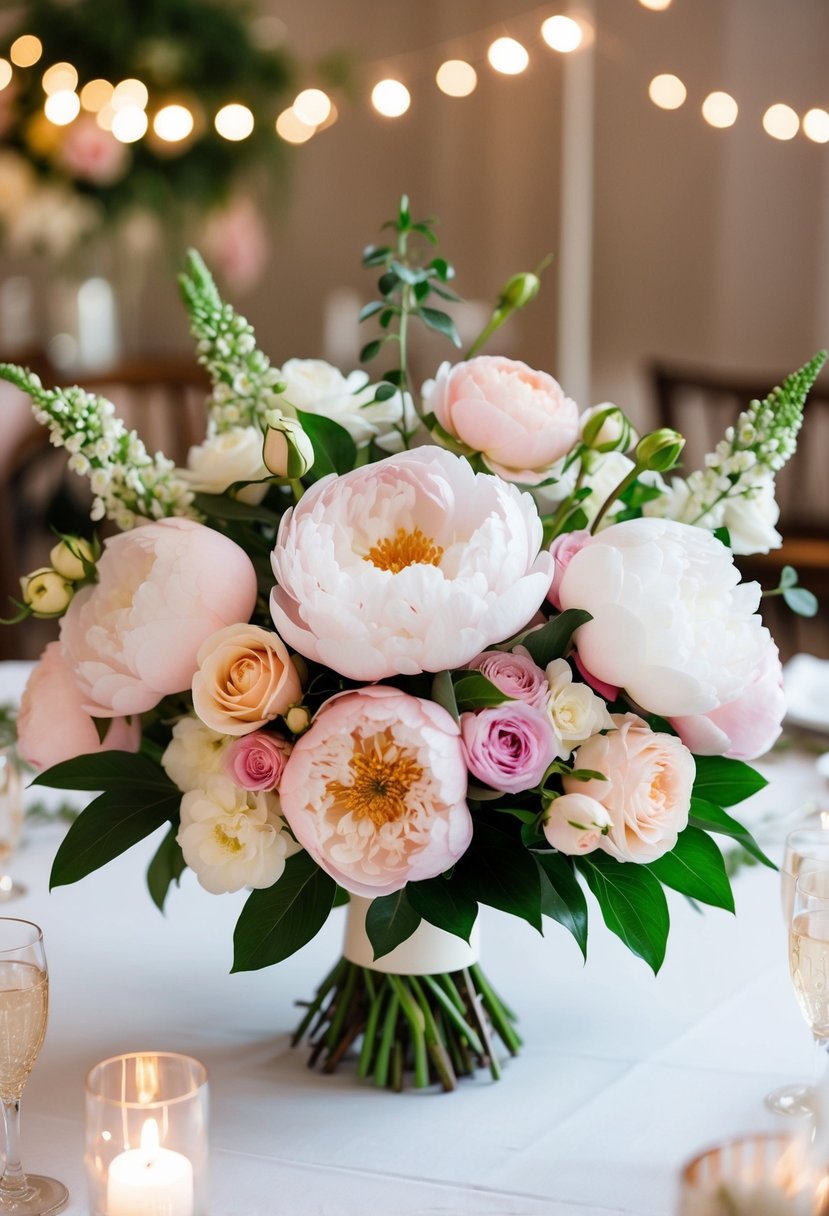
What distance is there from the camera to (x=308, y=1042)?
93cm

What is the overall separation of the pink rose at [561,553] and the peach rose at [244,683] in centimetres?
16

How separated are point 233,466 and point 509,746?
27cm

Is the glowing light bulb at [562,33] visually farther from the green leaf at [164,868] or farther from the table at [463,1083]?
the green leaf at [164,868]

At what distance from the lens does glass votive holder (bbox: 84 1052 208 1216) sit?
24.2 inches

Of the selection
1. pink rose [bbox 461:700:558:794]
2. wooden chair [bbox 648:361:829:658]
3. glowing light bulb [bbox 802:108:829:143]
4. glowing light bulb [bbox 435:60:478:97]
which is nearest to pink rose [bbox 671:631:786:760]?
pink rose [bbox 461:700:558:794]

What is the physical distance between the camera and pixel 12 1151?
75cm

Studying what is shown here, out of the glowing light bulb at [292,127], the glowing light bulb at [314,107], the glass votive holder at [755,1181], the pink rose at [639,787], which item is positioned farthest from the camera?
the glowing light bulb at [292,127]

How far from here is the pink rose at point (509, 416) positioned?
0.81 m

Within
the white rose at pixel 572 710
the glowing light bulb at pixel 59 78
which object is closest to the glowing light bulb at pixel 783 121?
the white rose at pixel 572 710

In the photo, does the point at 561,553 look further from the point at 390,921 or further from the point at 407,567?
the point at 390,921

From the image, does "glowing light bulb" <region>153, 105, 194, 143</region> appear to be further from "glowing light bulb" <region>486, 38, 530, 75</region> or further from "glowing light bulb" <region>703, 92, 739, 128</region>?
"glowing light bulb" <region>703, 92, 739, 128</region>

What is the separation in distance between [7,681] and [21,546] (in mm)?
1909

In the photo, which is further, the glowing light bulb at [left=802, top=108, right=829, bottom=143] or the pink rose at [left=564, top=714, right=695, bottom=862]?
the glowing light bulb at [left=802, top=108, right=829, bottom=143]

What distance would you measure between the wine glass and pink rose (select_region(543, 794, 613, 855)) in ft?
0.93
